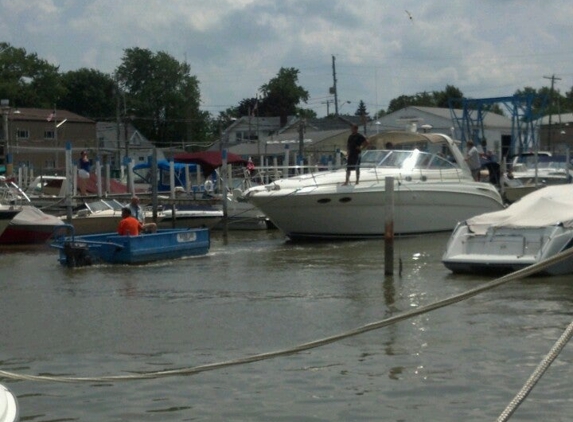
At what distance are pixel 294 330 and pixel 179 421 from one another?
454cm

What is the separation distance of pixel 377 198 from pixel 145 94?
92.1 meters

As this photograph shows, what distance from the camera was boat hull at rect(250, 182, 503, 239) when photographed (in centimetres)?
2755

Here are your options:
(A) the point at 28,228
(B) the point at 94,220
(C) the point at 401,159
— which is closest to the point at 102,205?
(B) the point at 94,220

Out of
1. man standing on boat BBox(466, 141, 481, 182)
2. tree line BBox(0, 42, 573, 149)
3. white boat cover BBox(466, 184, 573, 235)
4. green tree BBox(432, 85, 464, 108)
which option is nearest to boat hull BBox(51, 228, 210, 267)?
white boat cover BBox(466, 184, 573, 235)

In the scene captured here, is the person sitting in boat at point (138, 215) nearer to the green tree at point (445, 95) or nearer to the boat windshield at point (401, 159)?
the boat windshield at point (401, 159)

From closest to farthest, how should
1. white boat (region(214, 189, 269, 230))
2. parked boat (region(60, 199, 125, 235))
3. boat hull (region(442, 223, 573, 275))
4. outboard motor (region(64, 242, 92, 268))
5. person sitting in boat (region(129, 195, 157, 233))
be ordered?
1. boat hull (region(442, 223, 573, 275))
2. outboard motor (region(64, 242, 92, 268))
3. person sitting in boat (region(129, 195, 157, 233))
4. parked boat (region(60, 199, 125, 235))
5. white boat (region(214, 189, 269, 230))

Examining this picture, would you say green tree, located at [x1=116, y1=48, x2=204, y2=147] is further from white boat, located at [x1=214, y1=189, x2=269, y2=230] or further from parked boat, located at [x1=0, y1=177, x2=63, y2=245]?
parked boat, located at [x1=0, y1=177, x2=63, y2=245]

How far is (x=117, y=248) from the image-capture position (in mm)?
23125

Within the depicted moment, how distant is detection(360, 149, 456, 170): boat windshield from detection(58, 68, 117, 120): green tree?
91.3m

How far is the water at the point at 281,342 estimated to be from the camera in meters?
10.3

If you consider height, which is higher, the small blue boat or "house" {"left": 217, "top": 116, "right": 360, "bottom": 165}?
"house" {"left": 217, "top": 116, "right": 360, "bottom": 165}

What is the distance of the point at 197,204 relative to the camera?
3491 cm

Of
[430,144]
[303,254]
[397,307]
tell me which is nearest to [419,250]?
[303,254]

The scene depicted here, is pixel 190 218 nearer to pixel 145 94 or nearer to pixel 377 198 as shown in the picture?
pixel 377 198
